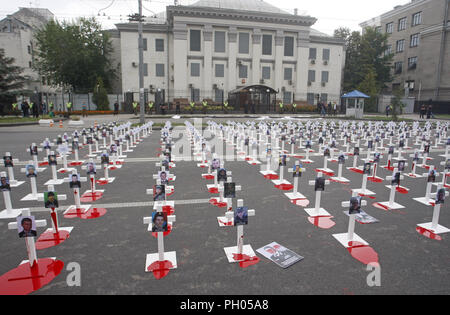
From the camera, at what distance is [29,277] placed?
3.64m

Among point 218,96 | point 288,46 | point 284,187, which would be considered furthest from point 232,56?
point 284,187

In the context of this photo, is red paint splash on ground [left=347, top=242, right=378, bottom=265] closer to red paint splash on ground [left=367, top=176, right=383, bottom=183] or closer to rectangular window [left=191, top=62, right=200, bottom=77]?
red paint splash on ground [left=367, top=176, right=383, bottom=183]

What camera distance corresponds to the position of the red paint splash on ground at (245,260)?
13.1 feet

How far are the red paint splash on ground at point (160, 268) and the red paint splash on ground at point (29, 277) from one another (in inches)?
48.8

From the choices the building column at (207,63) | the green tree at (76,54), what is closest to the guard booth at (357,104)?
the building column at (207,63)

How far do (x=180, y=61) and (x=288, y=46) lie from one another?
683 inches

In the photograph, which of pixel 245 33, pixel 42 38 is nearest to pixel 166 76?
pixel 245 33

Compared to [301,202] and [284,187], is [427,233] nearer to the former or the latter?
[301,202]

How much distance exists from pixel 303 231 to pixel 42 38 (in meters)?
55.2

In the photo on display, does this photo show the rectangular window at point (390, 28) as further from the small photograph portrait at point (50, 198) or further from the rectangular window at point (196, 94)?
the small photograph portrait at point (50, 198)

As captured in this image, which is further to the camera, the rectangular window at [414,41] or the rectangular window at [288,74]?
the rectangular window at [414,41]

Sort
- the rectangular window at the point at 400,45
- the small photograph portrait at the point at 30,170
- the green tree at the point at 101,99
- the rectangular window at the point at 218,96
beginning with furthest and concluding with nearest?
the rectangular window at the point at 400,45 < the rectangular window at the point at 218,96 < the green tree at the point at 101,99 < the small photograph portrait at the point at 30,170

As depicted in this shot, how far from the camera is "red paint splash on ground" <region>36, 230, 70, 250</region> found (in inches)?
176

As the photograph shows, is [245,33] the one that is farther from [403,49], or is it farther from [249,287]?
[249,287]
